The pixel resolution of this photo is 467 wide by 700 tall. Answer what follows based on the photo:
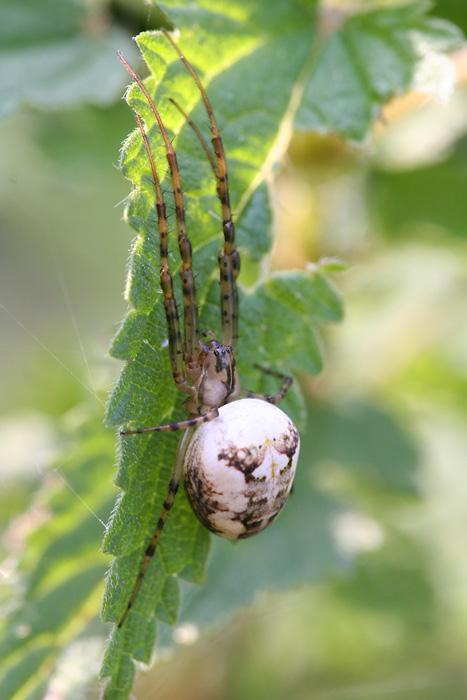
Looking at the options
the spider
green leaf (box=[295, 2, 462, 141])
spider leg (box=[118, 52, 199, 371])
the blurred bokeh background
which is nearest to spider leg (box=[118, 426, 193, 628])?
the spider

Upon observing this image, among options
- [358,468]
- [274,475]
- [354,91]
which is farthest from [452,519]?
[354,91]

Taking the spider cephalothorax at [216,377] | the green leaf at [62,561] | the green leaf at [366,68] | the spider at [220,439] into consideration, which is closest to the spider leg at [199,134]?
the spider at [220,439]

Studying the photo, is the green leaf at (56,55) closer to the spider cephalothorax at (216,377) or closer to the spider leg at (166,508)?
the spider cephalothorax at (216,377)

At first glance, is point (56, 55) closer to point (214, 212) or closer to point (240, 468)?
point (214, 212)

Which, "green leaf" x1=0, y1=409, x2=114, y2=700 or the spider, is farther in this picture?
"green leaf" x1=0, y1=409, x2=114, y2=700

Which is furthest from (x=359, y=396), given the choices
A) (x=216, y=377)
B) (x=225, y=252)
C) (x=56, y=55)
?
(x=56, y=55)

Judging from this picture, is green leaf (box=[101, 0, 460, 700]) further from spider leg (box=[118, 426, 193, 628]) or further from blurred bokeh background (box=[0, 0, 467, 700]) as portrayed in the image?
blurred bokeh background (box=[0, 0, 467, 700])
